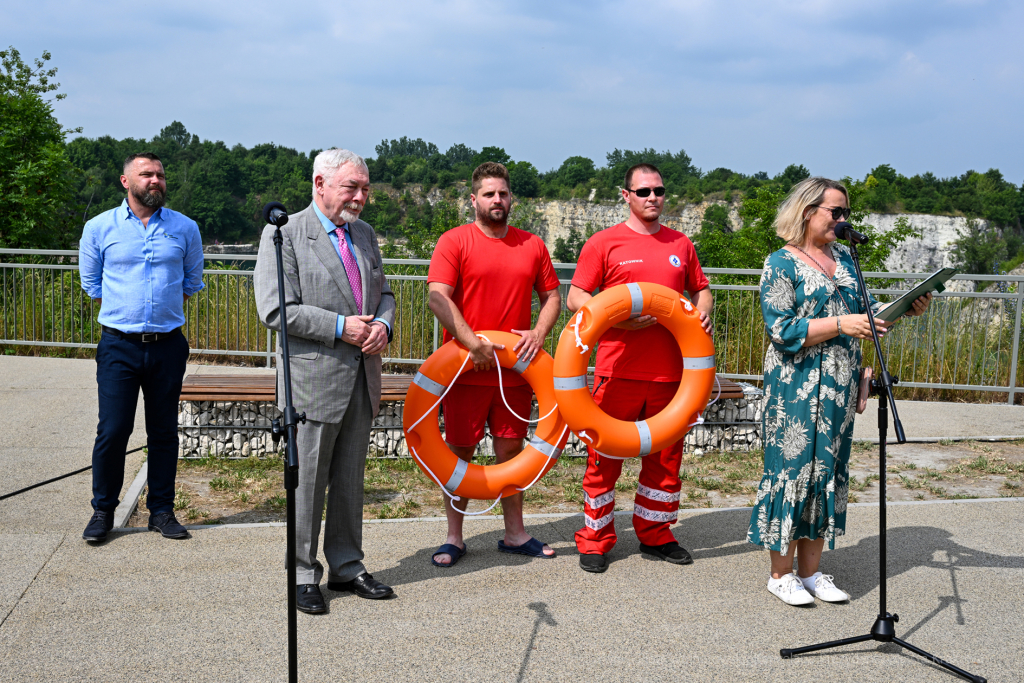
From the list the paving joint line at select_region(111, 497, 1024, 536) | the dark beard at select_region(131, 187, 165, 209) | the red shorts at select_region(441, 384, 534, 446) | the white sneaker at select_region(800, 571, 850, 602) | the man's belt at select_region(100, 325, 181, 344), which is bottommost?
the paving joint line at select_region(111, 497, 1024, 536)

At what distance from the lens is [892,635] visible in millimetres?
2939

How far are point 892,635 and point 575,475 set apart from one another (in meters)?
2.75

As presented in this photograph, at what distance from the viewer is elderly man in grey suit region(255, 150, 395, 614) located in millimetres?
3230

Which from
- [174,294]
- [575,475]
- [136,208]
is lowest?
[575,475]

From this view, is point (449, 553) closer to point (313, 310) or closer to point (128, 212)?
point (313, 310)

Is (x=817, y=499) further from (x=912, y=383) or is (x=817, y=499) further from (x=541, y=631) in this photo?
(x=912, y=383)

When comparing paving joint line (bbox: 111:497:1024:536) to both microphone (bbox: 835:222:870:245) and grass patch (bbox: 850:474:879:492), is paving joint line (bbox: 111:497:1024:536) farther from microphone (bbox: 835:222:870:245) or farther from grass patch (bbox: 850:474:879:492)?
microphone (bbox: 835:222:870:245)

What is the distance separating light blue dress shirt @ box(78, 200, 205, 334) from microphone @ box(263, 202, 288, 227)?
1582 millimetres

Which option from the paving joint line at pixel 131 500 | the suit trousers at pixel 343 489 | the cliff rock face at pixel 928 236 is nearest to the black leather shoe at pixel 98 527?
the paving joint line at pixel 131 500

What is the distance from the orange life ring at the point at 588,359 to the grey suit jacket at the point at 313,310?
0.99m

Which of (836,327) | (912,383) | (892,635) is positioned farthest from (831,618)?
(912,383)

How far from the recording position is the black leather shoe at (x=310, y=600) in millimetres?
3197

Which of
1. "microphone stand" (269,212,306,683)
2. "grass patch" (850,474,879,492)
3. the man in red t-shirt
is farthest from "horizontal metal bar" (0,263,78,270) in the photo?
"grass patch" (850,474,879,492)

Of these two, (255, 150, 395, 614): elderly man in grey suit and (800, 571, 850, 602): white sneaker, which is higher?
(255, 150, 395, 614): elderly man in grey suit
